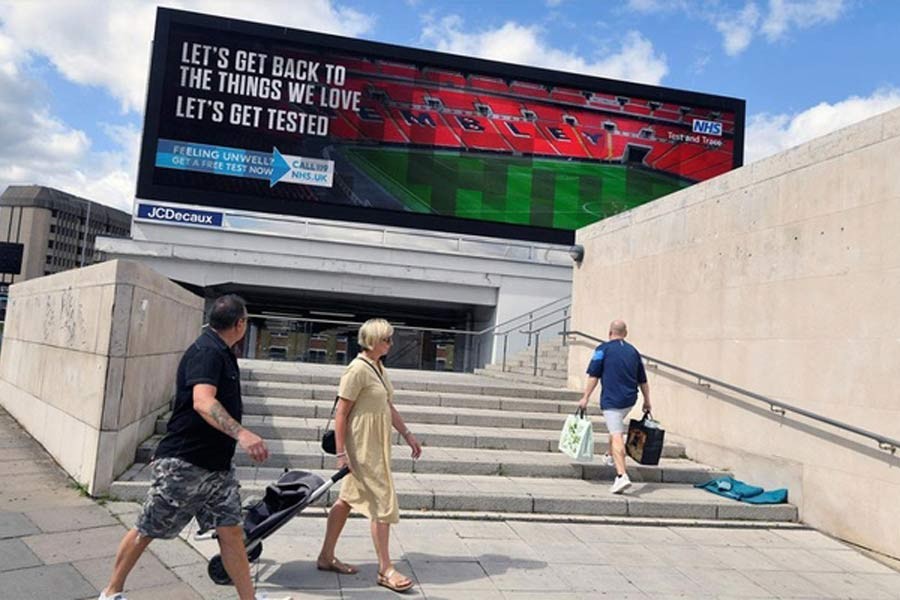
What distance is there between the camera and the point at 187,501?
11.2 ft

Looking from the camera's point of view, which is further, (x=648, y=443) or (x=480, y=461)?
(x=480, y=461)

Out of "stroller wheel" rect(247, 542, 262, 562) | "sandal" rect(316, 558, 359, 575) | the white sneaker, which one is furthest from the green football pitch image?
"stroller wheel" rect(247, 542, 262, 562)

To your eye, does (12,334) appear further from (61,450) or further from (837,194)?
(837,194)

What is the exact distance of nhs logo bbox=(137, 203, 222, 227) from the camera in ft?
67.7

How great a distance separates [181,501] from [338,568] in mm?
1335

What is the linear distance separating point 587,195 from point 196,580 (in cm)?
2171

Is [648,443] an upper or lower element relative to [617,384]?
lower

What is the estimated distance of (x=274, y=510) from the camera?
13.3 ft

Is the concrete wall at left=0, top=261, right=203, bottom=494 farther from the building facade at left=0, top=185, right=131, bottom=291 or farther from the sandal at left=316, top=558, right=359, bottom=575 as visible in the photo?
the building facade at left=0, top=185, right=131, bottom=291

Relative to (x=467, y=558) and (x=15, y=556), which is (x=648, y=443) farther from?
(x=15, y=556)

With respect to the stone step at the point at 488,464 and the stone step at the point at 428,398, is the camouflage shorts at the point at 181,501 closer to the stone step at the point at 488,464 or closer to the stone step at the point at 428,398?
the stone step at the point at 488,464

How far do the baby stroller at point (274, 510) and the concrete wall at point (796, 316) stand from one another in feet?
15.0

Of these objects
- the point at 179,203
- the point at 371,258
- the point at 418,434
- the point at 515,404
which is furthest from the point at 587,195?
the point at 418,434

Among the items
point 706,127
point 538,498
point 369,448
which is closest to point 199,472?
point 369,448
